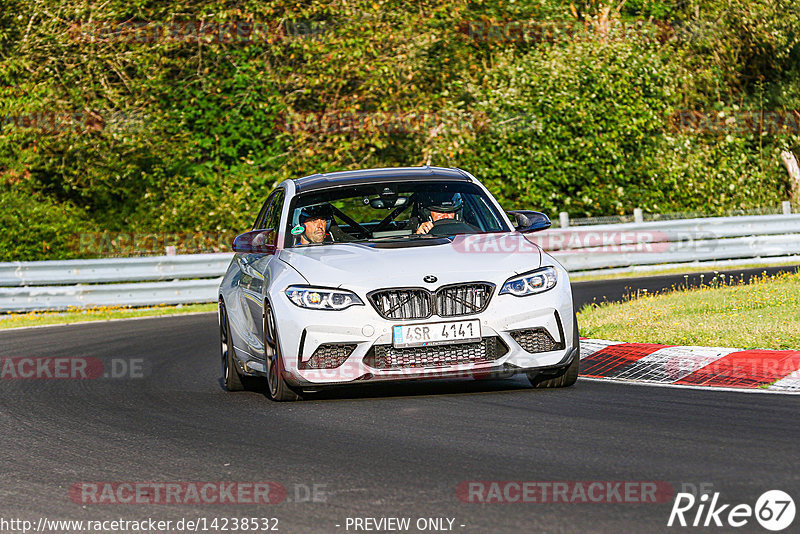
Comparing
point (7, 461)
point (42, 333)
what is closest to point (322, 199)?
point (7, 461)

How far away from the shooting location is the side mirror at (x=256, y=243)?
9484 millimetres

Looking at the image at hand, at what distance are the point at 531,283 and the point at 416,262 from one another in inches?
31.0

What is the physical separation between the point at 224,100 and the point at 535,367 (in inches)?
822

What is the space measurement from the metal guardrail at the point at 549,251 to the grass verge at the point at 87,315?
0.54 ft

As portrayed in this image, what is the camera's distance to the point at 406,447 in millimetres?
6777

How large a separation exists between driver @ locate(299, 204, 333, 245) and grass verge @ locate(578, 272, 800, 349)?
2.87 m

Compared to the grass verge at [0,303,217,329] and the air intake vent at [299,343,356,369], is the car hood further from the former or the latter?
the grass verge at [0,303,217,329]

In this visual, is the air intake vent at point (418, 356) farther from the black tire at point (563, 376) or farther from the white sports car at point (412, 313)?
the black tire at point (563, 376)

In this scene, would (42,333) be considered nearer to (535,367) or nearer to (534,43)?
(535,367)

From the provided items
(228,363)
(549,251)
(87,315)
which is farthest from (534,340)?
(549,251)

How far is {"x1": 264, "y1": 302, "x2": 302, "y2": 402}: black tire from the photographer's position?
854 cm

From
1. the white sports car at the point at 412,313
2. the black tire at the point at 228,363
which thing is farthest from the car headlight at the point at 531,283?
the black tire at the point at 228,363

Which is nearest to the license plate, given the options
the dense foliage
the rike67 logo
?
the rike67 logo

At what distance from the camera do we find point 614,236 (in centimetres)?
2380
